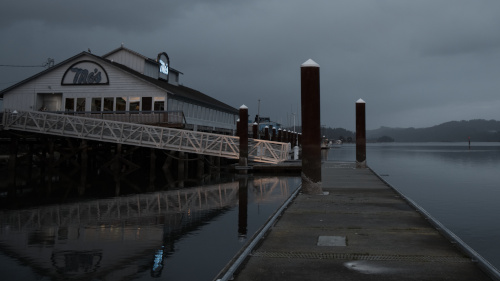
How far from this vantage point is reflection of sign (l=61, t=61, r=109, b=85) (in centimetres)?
3938

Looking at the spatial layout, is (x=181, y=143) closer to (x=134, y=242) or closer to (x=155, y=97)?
(x=155, y=97)

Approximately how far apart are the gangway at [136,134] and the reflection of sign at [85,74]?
5.72m

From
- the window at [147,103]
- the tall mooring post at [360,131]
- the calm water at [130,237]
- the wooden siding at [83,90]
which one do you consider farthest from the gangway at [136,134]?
the calm water at [130,237]

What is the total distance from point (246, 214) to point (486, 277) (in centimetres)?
1034

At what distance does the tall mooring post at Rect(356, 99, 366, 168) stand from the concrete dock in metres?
18.9

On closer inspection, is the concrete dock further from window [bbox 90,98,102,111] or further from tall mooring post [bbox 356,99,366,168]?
window [bbox 90,98,102,111]

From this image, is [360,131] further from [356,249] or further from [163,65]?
[163,65]

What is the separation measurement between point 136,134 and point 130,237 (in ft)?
75.1

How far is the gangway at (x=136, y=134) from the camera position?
32219 mm

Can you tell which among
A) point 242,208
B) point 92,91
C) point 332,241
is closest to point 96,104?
point 92,91

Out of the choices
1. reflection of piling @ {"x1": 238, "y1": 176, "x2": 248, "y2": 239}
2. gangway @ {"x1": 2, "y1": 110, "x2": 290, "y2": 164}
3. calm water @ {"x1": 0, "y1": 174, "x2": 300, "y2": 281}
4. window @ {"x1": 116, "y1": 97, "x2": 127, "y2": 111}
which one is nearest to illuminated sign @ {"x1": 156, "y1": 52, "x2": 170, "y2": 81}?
window @ {"x1": 116, "y1": 97, "x2": 127, "y2": 111}

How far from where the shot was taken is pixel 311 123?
14.8 meters

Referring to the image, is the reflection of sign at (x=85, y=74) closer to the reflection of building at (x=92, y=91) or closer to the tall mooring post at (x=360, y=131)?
the reflection of building at (x=92, y=91)

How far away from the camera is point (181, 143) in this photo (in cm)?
3225
